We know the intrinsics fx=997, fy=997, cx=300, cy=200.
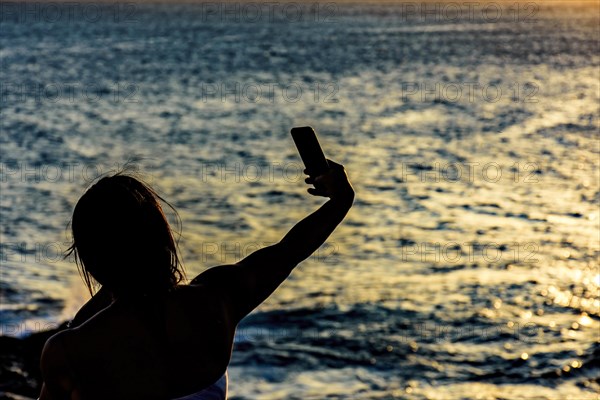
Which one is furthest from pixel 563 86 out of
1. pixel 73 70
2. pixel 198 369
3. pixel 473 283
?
pixel 198 369

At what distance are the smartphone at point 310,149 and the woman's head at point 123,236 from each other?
0.45 metres

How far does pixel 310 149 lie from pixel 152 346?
0.64m

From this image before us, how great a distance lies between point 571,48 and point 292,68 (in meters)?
25.2

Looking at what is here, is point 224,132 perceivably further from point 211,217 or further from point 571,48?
point 571,48

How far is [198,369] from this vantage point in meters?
2.23

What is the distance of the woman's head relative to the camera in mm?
2092

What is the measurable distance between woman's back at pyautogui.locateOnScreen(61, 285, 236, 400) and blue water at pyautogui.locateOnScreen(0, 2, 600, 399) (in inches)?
49.0

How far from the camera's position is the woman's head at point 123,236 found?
209 cm

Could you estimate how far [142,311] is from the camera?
85.6 inches
